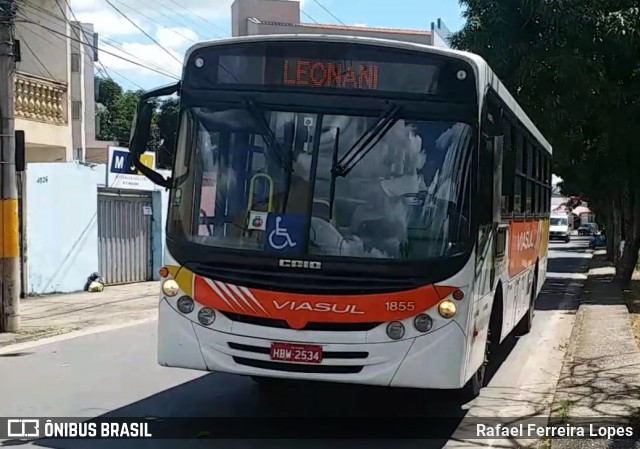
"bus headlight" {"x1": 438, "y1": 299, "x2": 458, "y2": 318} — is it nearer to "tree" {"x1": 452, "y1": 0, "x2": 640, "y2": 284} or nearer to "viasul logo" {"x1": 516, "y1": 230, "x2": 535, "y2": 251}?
"viasul logo" {"x1": 516, "y1": 230, "x2": 535, "y2": 251}

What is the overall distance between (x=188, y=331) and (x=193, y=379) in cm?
256

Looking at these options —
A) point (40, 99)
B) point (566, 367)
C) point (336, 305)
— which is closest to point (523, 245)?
point (566, 367)

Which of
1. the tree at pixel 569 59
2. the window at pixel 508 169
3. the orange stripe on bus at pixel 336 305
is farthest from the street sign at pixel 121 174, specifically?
the orange stripe on bus at pixel 336 305

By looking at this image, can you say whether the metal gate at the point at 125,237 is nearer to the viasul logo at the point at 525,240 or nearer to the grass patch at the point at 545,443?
the viasul logo at the point at 525,240

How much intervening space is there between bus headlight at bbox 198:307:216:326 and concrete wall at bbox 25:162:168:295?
1200 centimetres

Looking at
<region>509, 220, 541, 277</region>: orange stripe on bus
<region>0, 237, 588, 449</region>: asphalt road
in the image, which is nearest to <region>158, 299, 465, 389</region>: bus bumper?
<region>0, 237, 588, 449</region>: asphalt road

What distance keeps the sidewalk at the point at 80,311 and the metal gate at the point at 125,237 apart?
A: 806mm

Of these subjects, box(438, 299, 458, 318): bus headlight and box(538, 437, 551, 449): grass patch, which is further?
box(538, 437, 551, 449): grass patch

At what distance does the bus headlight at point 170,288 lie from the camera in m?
6.59

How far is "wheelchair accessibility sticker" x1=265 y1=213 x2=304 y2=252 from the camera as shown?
6.32 meters

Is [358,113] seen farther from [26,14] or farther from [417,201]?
[26,14]

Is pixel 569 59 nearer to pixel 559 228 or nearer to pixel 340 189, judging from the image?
pixel 340 189

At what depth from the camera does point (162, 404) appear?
774 cm

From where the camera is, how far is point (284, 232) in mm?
6355
